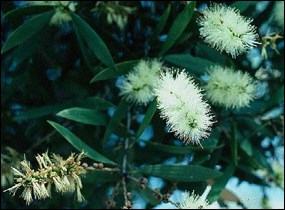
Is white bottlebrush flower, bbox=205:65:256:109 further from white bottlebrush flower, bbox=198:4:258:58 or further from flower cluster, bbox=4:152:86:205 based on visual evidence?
flower cluster, bbox=4:152:86:205

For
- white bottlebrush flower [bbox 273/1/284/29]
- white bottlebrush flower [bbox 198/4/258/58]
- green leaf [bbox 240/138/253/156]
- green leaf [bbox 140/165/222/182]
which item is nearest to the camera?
white bottlebrush flower [bbox 198/4/258/58]

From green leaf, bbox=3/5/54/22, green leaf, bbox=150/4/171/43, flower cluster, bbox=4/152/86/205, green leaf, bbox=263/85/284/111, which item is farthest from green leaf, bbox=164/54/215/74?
flower cluster, bbox=4/152/86/205

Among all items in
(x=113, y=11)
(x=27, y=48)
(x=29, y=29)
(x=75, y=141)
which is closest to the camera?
(x=75, y=141)

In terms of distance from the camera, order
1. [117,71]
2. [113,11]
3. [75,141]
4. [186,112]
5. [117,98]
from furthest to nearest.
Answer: [117,98] → [113,11] → [117,71] → [75,141] → [186,112]

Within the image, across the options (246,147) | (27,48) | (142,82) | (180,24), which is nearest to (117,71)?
(142,82)

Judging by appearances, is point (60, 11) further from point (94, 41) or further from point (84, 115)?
point (84, 115)

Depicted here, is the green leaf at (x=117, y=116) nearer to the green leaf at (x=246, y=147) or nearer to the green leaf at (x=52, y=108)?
the green leaf at (x=52, y=108)
